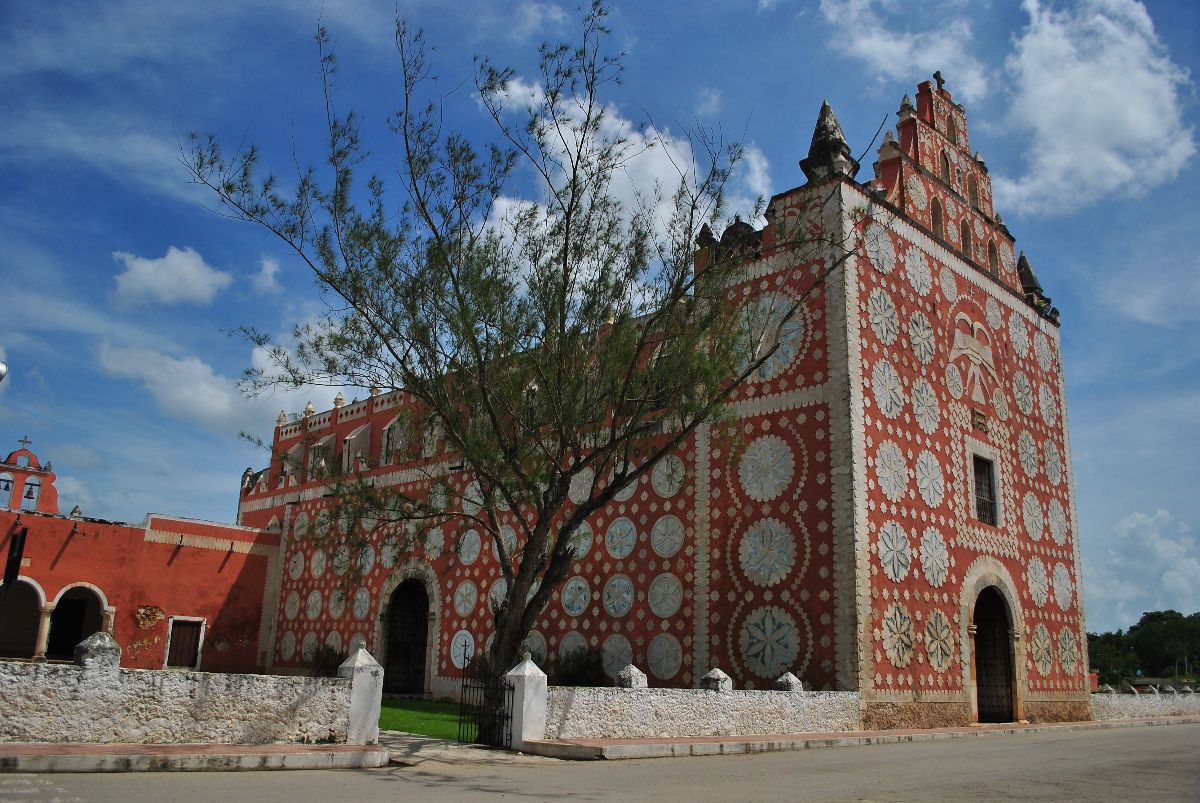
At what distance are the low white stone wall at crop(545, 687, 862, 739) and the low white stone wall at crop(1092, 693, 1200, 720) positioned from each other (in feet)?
34.0

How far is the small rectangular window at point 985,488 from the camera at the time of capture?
1847 cm

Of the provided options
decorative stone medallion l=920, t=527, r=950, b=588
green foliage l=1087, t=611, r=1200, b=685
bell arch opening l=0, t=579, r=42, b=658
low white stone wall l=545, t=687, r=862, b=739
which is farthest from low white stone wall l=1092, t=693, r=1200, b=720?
green foliage l=1087, t=611, r=1200, b=685

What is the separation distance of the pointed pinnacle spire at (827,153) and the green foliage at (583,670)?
9.52 m

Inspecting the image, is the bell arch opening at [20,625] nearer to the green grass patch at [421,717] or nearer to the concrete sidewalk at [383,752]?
the green grass patch at [421,717]

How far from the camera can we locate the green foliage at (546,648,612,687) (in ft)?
55.7

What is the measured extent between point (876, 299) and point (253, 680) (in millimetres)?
11942

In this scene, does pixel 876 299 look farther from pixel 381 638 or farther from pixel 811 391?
pixel 381 638

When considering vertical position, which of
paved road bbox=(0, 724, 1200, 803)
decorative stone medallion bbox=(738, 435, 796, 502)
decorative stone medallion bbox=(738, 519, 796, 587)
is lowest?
paved road bbox=(0, 724, 1200, 803)

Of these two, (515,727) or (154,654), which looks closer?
(515,727)

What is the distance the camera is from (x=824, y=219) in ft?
53.3

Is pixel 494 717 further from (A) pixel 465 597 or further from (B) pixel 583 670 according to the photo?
(A) pixel 465 597

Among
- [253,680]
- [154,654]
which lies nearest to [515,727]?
[253,680]

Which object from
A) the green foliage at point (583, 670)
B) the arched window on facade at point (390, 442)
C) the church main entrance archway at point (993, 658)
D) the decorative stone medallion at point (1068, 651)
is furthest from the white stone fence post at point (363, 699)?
the decorative stone medallion at point (1068, 651)

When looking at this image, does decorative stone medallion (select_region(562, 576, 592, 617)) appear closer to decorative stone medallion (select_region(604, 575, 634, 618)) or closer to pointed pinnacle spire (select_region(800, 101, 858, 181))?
decorative stone medallion (select_region(604, 575, 634, 618))
